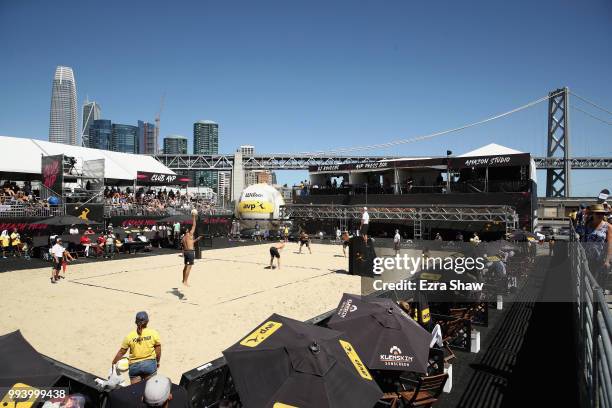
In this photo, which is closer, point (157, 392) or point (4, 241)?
point (157, 392)

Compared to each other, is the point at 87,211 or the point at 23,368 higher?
the point at 87,211

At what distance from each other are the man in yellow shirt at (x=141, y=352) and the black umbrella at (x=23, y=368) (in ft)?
4.03

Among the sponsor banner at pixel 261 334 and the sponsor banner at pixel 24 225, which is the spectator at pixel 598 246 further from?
the sponsor banner at pixel 24 225

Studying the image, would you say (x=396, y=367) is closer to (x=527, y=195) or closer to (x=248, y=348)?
(x=248, y=348)

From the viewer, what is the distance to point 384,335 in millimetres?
4812

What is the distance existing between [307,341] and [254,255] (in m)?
17.8

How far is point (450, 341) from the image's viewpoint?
7.52m

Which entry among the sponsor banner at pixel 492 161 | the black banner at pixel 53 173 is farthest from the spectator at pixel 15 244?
the sponsor banner at pixel 492 161

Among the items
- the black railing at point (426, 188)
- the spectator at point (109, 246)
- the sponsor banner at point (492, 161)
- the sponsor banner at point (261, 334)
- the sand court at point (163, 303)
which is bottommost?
the sand court at point (163, 303)

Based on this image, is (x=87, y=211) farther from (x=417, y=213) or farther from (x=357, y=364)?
(x=357, y=364)

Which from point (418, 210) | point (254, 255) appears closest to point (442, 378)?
point (254, 255)

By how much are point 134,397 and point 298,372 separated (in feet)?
4.70

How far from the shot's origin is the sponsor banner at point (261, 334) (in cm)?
398
